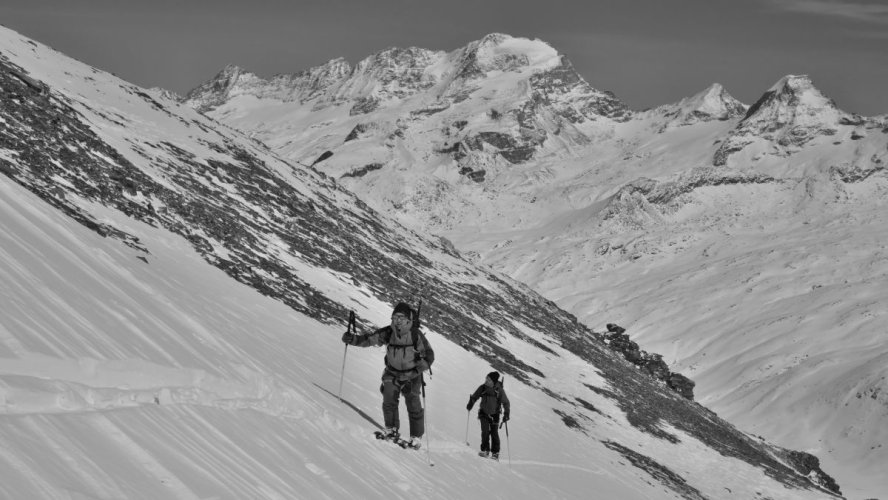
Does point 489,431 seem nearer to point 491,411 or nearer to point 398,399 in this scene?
point 491,411

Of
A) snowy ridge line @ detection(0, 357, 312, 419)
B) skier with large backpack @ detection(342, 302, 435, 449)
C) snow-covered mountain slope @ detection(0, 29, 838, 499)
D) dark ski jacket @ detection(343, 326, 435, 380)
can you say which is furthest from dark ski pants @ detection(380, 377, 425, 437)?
snowy ridge line @ detection(0, 357, 312, 419)

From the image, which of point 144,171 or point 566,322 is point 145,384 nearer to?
point 144,171

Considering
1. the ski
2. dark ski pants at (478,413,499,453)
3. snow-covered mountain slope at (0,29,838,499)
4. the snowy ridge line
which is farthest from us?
dark ski pants at (478,413,499,453)

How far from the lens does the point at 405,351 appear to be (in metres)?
13.5

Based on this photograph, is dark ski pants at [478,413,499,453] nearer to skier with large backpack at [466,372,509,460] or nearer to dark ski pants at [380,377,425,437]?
skier with large backpack at [466,372,509,460]

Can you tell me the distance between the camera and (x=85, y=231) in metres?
16.7

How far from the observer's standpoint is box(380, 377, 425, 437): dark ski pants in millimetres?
13711

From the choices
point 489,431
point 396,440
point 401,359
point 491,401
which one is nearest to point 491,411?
point 491,401

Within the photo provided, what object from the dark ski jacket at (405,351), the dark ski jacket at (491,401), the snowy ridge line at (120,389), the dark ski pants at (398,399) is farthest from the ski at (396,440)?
the dark ski jacket at (491,401)

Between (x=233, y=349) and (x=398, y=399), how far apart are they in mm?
2632

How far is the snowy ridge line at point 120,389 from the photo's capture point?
23.1ft

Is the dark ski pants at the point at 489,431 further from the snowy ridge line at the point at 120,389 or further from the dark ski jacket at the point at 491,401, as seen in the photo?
the snowy ridge line at the point at 120,389

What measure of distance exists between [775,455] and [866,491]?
148 ft

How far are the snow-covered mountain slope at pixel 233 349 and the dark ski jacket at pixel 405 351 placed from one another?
1066 millimetres
